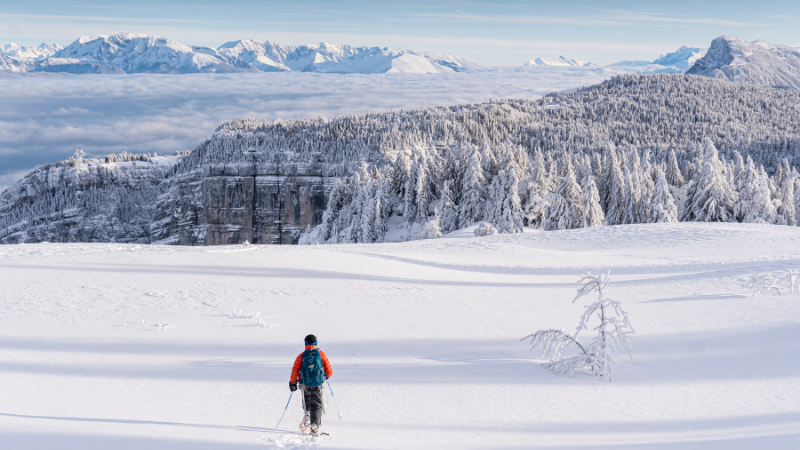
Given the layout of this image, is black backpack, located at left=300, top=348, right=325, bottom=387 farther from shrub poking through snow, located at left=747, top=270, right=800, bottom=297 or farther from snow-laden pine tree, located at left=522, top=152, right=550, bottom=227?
snow-laden pine tree, located at left=522, top=152, right=550, bottom=227

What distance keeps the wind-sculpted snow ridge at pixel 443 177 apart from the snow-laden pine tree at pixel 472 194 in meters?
0.13

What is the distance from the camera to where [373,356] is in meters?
10.3

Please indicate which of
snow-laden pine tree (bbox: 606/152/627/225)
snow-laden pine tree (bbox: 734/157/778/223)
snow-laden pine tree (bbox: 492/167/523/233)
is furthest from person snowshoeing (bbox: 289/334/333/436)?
snow-laden pine tree (bbox: 606/152/627/225)

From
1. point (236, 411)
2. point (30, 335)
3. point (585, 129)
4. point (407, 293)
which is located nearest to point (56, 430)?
point (236, 411)

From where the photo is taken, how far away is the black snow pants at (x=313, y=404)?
718cm

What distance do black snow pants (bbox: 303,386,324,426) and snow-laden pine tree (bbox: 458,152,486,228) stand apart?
156ft

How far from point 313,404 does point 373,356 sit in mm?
3173

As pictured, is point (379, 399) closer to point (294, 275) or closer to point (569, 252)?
point (294, 275)

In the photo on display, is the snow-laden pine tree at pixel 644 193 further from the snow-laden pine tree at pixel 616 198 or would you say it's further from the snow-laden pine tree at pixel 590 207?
the snow-laden pine tree at pixel 590 207

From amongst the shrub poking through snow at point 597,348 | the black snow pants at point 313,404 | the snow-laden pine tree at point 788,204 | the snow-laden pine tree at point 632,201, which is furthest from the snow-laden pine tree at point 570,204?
the black snow pants at point 313,404

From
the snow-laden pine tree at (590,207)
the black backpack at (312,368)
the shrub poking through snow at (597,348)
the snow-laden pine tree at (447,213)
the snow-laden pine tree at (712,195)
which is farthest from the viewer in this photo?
the snow-laden pine tree at (447,213)

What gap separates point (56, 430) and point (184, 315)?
18.3 feet

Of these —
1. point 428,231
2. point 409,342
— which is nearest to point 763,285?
point 409,342

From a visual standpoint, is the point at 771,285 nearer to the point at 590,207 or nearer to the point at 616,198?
the point at 590,207
